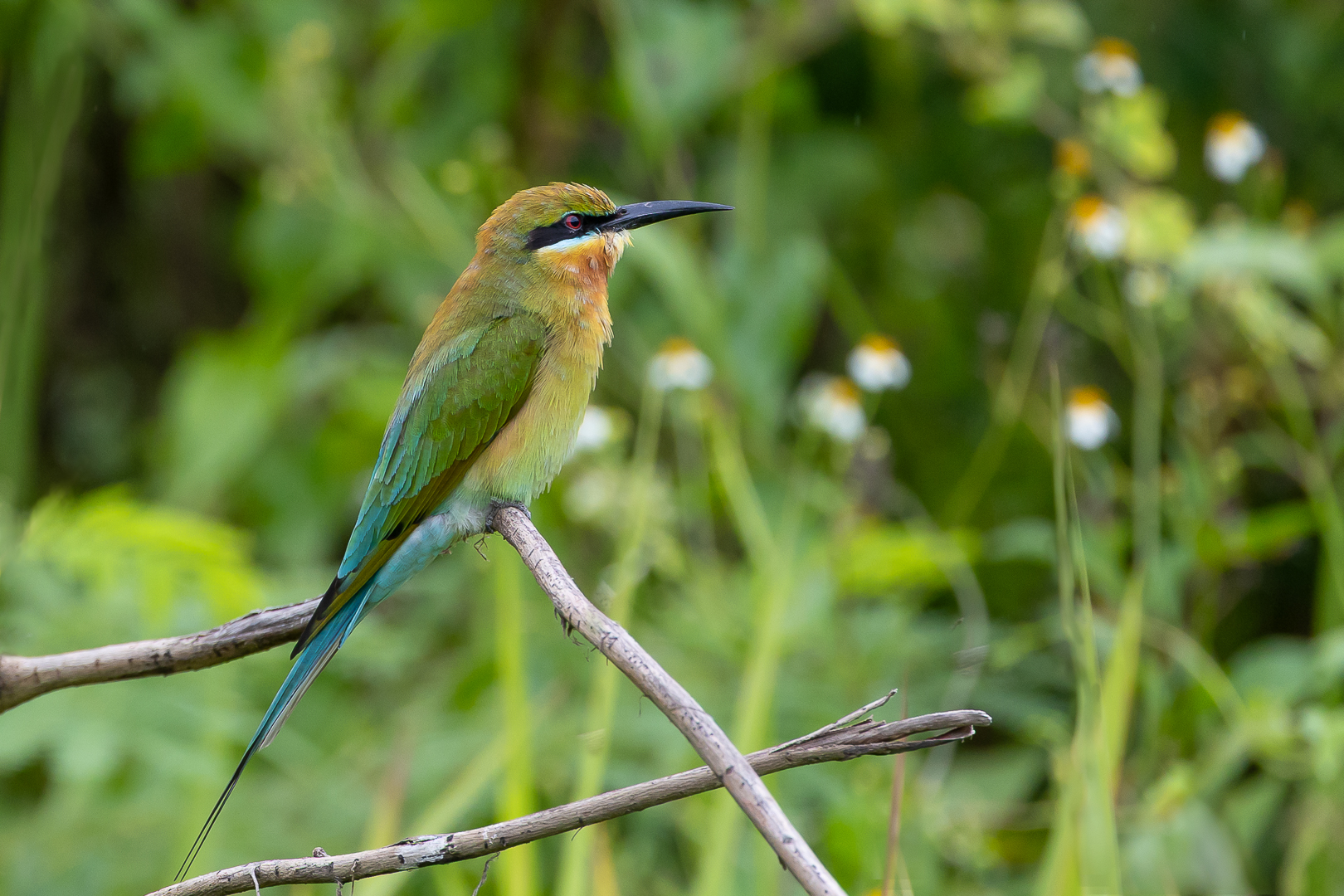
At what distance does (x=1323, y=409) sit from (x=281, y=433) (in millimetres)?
2605

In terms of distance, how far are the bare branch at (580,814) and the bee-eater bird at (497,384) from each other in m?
0.67

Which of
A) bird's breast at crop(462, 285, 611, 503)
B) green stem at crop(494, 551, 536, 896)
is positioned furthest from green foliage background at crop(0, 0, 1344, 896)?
bird's breast at crop(462, 285, 611, 503)

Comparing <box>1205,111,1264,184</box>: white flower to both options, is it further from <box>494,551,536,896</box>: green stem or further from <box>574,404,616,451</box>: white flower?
<box>494,551,536,896</box>: green stem

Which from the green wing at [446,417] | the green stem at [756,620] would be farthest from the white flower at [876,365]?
the green wing at [446,417]

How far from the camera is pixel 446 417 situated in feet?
6.72

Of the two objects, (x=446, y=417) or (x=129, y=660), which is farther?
(x=446, y=417)

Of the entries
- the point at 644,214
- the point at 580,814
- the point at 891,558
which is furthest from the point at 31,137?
the point at 580,814

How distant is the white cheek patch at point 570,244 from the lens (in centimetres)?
227

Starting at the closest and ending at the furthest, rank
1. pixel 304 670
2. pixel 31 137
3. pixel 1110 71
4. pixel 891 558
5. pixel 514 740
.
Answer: pixel 304 670 < pixel 514 740 < pixel 891 558 < pixel 1110 71 < pixel 31 137

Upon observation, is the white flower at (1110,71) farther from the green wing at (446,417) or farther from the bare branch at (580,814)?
the bare branch at (580,814)

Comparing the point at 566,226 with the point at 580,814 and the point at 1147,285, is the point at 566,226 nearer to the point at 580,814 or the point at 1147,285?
the point at 1147,285

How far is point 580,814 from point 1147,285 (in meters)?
2.22

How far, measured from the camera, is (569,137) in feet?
11.9

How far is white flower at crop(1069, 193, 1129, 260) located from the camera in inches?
111
